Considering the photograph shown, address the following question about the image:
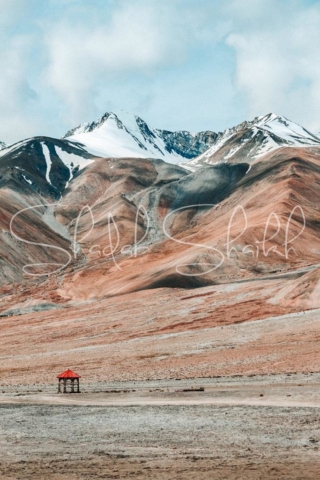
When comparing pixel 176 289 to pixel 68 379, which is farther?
pixel 176 289

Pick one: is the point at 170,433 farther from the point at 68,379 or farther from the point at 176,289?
the point at 176,289

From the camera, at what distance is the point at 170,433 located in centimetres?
2584

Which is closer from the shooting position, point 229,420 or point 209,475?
point 209,475

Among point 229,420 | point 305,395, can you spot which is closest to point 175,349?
point 305,395

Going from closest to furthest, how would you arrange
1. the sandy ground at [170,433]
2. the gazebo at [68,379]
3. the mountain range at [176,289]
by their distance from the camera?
1. the sandy ground at [170,433]
2. the gazebo at [68,379]
3. the mountain range at [176,289]

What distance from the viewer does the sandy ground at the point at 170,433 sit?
20188 millimetres

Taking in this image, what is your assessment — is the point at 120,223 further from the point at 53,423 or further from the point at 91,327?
the point at 53,423

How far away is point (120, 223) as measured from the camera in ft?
618

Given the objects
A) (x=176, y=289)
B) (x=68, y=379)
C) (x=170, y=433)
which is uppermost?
(x=176, y=289)

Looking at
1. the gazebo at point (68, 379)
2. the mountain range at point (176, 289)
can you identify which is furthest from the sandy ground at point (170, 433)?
the mountain range at point (176, 289)

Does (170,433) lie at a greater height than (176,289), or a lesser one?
lesser

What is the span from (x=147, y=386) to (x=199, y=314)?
Result: 128 ft

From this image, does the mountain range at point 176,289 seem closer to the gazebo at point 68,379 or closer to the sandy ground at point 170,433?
the gazebo at point 68,379

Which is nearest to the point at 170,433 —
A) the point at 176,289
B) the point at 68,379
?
the point at 68,379
